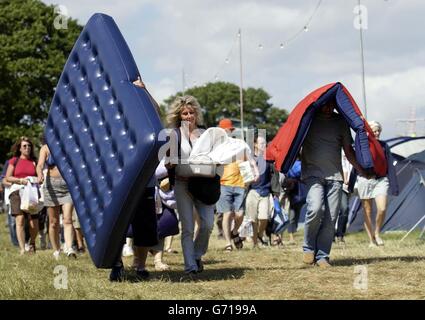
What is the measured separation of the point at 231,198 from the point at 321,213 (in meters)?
4.15

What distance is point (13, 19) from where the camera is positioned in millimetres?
42000

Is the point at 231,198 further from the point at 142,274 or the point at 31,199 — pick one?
the point at 142,274

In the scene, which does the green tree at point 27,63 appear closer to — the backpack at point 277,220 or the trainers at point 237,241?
the backpack at point 277,220

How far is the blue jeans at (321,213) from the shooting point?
838 cm

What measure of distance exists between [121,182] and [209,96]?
6718 centimetres

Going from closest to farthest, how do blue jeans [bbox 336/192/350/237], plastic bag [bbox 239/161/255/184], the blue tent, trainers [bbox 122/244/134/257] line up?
trainers [bbox 122/244/134/257]
plastic bag [bbox 239/161/255/184]
blue jeans [bbox 336/192/350/237]
the blue tent

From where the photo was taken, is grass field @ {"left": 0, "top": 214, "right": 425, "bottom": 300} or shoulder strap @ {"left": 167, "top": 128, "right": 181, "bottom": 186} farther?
shoulder strap @ {"left": 167, "top": 128, "right": 181, "bottom": 186}

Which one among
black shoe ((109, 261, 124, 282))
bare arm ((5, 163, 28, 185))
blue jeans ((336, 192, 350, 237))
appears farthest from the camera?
blue jeans ((336, 192, 350, 237))

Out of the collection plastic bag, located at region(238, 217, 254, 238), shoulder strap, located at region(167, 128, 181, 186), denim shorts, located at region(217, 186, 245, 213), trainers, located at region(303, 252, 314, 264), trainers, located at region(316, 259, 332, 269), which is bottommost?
trainers, located at region(316, 259, 332, 269)

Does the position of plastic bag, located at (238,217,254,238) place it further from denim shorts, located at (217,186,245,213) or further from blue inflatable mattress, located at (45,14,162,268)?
blue inflatable mattress, located at (45,14,162,268)

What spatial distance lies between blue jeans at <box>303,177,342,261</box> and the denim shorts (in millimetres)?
3857

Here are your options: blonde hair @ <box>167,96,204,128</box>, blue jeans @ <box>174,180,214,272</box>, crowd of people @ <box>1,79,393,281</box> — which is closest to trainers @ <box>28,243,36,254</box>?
crowd of people @ <box>1,79,393,281</box>

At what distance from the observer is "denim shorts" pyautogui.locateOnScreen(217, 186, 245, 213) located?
40.6 ft

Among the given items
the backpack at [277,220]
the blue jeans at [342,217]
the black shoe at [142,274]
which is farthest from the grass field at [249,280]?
the backpack at [277,220]
